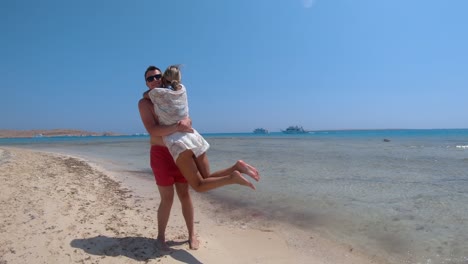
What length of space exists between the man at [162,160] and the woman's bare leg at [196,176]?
29 centimetres

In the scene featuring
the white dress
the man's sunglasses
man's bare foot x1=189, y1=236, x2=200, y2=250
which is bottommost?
man's bare foot x1=189, y1=236, x2=200, y2=250

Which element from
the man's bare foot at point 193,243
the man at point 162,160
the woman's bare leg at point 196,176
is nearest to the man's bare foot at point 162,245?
the man at point 162,160

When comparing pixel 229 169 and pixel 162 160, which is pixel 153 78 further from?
pixel 229 169

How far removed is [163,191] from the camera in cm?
357

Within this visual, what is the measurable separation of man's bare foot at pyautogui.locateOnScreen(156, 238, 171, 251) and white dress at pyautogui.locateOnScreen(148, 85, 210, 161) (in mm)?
1045

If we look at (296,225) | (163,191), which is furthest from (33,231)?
(296,225)

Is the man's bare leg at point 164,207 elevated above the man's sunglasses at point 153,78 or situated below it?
below

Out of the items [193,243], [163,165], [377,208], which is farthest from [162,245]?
[377,208]

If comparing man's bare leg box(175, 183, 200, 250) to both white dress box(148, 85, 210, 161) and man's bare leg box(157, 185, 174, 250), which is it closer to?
man's bare leg box(157, 185, 174, 250)

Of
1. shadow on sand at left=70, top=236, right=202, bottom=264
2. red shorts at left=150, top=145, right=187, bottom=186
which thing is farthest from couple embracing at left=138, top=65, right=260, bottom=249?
shadow on sand at left=70, top=236, right=202, bottom=264

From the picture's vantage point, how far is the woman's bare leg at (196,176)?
3225 mm

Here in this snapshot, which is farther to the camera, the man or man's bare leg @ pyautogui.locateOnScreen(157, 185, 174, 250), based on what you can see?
man's bare leg @ pyautogui.locateOnScreen(157, 185, 174, 250)

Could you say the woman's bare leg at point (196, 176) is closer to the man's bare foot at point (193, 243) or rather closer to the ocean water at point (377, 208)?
the man's bare foot at point (193, 243)

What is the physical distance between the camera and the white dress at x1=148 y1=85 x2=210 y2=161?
3.22 meters
